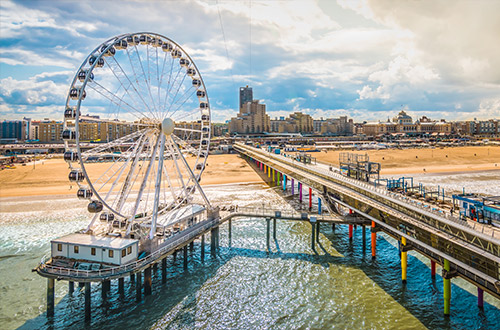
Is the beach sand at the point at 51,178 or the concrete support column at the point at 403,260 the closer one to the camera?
the concrete support column at the point at 403,260

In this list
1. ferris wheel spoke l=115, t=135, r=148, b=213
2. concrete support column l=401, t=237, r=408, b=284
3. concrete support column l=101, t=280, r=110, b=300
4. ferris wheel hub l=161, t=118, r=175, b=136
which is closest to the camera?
concrete support column l=101, t=280, r=110, b=300

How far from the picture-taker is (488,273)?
608 inches

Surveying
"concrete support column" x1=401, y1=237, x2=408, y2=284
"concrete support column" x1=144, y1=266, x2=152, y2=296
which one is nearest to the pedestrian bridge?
"concrete support column" x1=401, y1=237, x2=408, y2=284

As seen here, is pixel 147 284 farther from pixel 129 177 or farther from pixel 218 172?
pixel 218 172

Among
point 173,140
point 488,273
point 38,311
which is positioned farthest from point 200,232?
point 488,273

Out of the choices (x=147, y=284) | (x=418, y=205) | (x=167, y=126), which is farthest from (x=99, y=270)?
(x=418, y=205)

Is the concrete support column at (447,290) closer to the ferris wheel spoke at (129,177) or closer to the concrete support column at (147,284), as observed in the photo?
the concrete support column at (147,284)

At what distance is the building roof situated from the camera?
2022 centimetres

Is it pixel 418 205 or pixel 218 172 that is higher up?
pixel 418 205

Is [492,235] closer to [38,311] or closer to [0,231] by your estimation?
[38,311]

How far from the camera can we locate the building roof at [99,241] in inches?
796

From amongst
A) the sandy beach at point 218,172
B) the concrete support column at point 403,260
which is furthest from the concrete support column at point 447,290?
the sandy beach at point 218,172

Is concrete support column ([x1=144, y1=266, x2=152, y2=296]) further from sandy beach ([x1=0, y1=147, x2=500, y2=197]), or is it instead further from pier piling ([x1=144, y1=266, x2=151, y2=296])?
sandy beach ([x1=0, y1=147, x2=500, y2=197])

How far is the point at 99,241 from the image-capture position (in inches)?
826
